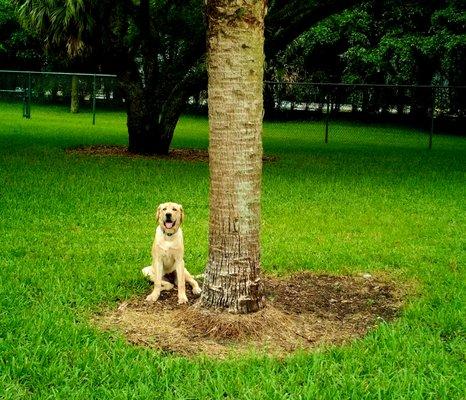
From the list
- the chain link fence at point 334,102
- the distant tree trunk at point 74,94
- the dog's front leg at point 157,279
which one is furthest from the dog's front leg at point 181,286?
the distant tree trunk at point 74,94

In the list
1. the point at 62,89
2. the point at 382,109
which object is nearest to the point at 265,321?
the point at 382,109

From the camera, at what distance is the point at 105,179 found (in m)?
11.4

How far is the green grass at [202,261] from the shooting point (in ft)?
12.4

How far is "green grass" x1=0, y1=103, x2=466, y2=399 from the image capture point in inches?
149

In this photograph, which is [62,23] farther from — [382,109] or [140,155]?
[382,109]

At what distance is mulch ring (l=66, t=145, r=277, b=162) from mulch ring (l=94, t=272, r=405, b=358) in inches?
375

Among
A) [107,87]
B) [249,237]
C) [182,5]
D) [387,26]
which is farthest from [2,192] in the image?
[387,26]

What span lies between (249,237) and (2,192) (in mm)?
5839

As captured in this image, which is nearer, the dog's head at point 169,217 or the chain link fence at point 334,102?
the dog's head at point 169,217

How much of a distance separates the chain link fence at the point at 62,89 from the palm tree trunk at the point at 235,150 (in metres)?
25.7

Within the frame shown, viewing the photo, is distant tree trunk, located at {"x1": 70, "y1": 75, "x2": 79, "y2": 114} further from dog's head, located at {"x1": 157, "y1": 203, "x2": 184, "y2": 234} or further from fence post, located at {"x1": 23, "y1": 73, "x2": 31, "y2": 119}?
dog's head, located at {"x1": 157, "y1": 203, "x2": 184, "y2": 234}

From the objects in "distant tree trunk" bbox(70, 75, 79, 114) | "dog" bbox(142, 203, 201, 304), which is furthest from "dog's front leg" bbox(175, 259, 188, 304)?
"distant tree trunk" bbox(70, 75, 79, 114)

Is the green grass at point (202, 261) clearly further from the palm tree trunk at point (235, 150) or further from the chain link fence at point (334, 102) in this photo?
the chain link fence at point (334, 102)

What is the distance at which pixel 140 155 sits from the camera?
1527 centimetres
